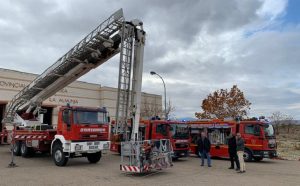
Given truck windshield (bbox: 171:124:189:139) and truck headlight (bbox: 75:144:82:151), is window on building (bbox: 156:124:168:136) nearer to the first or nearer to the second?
truck windshield (bbox: 171:124:189:139)

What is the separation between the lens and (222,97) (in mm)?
56125

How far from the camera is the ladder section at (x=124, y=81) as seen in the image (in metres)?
14.8

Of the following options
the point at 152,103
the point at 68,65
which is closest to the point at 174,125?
the point at 68,65

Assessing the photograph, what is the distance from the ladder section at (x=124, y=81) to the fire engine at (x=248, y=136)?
747 centimetres

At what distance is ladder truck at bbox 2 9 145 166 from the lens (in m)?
15.8

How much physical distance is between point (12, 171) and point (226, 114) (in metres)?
42.3

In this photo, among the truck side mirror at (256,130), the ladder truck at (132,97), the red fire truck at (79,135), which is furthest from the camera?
the truck side mirror at (256,130)

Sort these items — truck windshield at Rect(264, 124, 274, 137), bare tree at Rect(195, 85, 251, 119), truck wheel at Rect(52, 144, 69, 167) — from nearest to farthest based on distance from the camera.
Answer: truck wheel at Rect(52, 144, 69, 167)
truck windshield at Rect(264, 124, 274, 137)
bare tree at Rect(195, 85, 251, 119)

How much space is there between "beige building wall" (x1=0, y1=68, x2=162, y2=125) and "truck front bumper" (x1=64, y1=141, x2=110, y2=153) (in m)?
14.2

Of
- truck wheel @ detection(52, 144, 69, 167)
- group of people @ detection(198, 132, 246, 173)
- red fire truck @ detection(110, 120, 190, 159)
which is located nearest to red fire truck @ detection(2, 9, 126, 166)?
truck wheel @ detection(52, 144, 69, 167)

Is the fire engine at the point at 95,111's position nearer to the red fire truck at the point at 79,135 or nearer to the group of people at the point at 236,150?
the red fire truck at the point at 79,135

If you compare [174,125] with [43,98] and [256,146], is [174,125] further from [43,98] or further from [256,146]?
[43,98]

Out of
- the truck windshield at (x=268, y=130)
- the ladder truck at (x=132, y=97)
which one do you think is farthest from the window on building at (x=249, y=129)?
the ladder truck at (x=132, y=97)

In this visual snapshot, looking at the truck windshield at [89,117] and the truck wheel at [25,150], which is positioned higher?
the truck windshield at [89,117]
